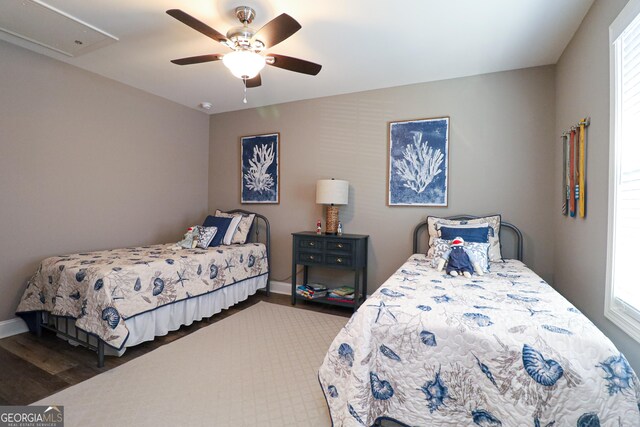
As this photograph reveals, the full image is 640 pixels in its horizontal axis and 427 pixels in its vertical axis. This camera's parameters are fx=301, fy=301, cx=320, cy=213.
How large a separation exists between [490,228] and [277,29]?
249 cm

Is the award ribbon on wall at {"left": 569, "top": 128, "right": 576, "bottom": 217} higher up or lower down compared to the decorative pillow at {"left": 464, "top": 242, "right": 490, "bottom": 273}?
higher up

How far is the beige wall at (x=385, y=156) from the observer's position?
295 cm

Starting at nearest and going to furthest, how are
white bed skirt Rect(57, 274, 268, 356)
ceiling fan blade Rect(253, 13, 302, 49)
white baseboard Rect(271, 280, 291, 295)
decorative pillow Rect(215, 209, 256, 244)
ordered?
1. ceiling fan blade Rect(253, 13, 302, 49)
2. white bed skirt Rect(57, 274, 268, 356)
3. decorative pillow Rect(215, 209, 256, 244)
4. white baseboard Rect(271, 280, 291, 295)

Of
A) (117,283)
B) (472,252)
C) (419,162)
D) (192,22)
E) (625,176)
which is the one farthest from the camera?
(419,162)

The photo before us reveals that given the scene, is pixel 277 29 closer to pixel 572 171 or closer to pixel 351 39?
pixel 351 39

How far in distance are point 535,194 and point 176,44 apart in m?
3.60

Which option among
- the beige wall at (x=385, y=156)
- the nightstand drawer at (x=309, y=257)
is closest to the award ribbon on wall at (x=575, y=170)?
the beige wall at (x=385, y=156)

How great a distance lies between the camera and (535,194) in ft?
9.66

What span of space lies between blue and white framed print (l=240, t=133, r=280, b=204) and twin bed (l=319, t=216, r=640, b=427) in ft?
9.11

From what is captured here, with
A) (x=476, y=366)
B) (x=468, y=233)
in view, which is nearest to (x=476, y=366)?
(x=476, y=366)

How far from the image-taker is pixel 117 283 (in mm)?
2273

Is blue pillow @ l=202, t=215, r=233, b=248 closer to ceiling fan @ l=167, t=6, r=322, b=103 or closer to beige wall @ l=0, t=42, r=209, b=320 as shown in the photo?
beige wall @ l=0, t=42, r=209, b=320

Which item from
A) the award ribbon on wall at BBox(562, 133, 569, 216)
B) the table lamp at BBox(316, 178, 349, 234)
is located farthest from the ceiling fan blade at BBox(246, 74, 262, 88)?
the award ribbon on wall at BBox(562, 133, 569, 216)

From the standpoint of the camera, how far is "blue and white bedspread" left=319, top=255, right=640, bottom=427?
1.12 meters
